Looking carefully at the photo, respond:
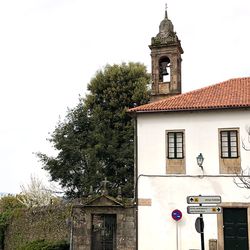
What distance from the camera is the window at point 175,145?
790 inches

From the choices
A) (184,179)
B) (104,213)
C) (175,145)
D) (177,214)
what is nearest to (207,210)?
(177,214)

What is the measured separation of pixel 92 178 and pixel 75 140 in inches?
130

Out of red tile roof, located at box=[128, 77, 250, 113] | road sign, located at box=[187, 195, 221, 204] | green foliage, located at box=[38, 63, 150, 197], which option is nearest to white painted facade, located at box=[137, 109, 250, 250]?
red tile roof, located at box=[128, 77, 250, 113]

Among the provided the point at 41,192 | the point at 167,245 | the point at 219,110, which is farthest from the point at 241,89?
the point at 41,192

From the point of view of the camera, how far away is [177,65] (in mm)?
26703

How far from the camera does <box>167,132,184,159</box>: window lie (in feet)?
65.9

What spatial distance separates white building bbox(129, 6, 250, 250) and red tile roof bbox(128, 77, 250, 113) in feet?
0.14

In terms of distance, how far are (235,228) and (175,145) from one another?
14.7ft

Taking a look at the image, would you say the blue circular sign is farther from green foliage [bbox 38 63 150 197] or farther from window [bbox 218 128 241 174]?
green foliage [bbox 38 63 150 197]

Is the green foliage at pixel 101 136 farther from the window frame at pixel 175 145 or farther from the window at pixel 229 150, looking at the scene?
the window at pixel 229 150

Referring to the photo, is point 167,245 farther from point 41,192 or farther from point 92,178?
point 41,192

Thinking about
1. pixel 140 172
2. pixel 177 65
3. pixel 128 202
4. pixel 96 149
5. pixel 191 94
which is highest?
pixel 177 65

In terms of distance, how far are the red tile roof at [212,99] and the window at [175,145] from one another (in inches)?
47.5

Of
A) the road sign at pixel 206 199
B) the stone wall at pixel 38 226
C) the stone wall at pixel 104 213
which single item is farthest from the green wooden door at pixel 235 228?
the stone wall at pixel 38 226
